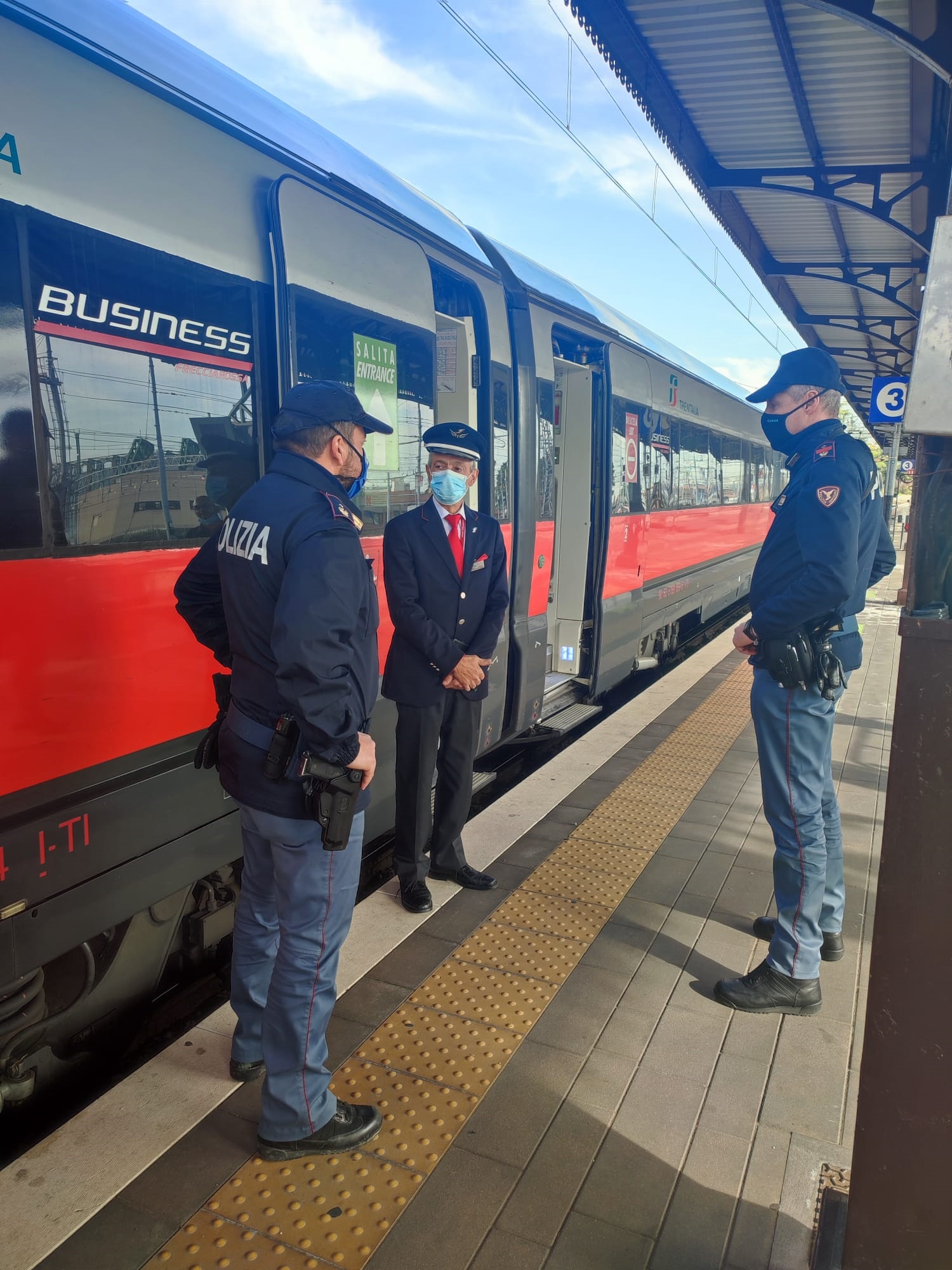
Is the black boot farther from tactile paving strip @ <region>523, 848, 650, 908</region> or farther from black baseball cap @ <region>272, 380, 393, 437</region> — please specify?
black baseball cap @ <region>272, 380, 393, 437</region>

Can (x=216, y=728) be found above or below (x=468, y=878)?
above

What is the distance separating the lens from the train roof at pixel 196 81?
8.05 feet

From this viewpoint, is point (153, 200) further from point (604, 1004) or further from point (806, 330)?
point (806, 330)

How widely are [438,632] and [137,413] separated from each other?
153cm

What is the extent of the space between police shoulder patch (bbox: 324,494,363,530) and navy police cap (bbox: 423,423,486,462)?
61.0 inches

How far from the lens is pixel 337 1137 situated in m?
2.49

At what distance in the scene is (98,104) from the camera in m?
2.56

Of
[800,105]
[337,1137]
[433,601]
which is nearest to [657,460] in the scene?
[800,105]

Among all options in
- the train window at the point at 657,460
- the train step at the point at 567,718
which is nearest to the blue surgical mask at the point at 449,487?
the train step at the point at 567,718

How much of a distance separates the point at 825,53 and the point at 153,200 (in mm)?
5340

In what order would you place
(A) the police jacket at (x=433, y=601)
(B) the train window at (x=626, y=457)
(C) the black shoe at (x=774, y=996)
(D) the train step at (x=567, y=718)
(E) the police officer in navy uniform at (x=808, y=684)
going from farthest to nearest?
(B) the train window at (x=626, y=457)
(D) the train step at (x=567, y=718)
(A) the police jacket at (x=433, y=601)
(C) the black shoe at (x=774, y=996)
(E) the police officer in navy uniform at (x=808, y=684)

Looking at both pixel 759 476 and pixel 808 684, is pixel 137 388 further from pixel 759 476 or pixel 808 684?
pixel 759 476

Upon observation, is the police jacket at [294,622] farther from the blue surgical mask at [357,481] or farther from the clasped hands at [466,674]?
the clasped hands at [466,674]

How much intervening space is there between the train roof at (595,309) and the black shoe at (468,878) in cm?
279
